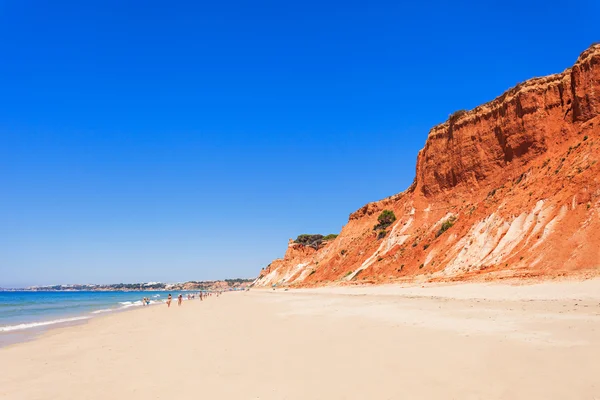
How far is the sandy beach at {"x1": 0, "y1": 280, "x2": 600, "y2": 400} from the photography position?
5906 mm

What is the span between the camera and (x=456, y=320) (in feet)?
38.4

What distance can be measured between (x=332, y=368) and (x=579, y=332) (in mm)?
5483

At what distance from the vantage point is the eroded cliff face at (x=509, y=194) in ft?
80.9

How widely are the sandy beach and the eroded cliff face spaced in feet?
38.4

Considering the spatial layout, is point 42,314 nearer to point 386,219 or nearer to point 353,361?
point 353,361

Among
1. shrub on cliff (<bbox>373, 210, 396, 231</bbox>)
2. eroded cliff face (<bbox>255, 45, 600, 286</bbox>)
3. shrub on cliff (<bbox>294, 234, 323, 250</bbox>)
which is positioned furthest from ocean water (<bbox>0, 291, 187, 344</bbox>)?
shrub on cliff (<bbox>294, 234, 323, 250</bbox>)

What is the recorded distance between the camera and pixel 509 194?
35.2 m

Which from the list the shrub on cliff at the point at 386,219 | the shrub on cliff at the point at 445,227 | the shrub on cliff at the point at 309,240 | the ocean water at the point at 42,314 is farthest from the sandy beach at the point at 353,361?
the shrub on cliff at the point at 309,240

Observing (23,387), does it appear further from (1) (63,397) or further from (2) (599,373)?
(2) (599,373)

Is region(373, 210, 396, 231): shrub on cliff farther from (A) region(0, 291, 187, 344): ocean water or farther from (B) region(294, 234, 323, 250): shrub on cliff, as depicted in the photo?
→ (B) region(294, 234, 323, 250): shrub on cliff

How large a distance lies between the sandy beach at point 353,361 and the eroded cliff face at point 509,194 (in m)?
11.7

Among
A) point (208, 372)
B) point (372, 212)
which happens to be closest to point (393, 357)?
point (208, 372)

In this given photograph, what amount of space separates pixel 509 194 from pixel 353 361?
109ft

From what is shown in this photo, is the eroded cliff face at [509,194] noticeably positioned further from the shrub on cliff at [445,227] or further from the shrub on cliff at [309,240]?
the shrub on cliff at [309,240]
